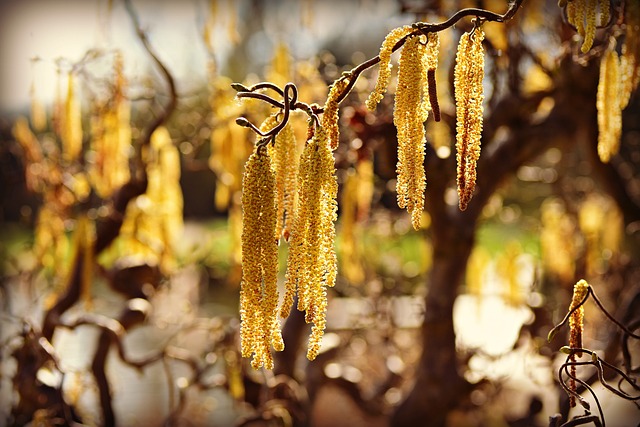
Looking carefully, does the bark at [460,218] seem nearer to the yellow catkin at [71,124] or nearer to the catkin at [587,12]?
the yellow catkin at [71,124]

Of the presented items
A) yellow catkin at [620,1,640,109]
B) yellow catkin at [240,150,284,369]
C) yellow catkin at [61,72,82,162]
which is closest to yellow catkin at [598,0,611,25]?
yellow catkin at [620,1,640,109]

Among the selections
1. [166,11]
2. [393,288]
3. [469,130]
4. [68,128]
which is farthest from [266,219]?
[166,11]

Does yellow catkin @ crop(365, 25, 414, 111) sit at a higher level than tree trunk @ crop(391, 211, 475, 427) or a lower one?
higher

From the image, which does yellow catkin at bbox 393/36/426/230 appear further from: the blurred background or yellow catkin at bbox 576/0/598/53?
the blurred background

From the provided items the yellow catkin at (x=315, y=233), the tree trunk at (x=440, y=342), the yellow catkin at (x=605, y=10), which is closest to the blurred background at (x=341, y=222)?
the tree trunk at (x=440, y=342)

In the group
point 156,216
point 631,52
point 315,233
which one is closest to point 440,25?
point 315,233

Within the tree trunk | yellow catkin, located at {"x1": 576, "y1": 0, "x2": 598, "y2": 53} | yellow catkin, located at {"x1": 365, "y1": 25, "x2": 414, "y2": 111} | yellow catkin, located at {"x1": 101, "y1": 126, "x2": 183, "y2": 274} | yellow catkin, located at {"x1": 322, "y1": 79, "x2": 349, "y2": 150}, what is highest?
yellow catkin, located at {"x1": 576, "y1": 0, "x2": 598, "y2": 53}

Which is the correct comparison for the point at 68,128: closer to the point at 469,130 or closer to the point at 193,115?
the point at 193,115

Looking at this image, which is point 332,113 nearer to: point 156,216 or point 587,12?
point 587,12
